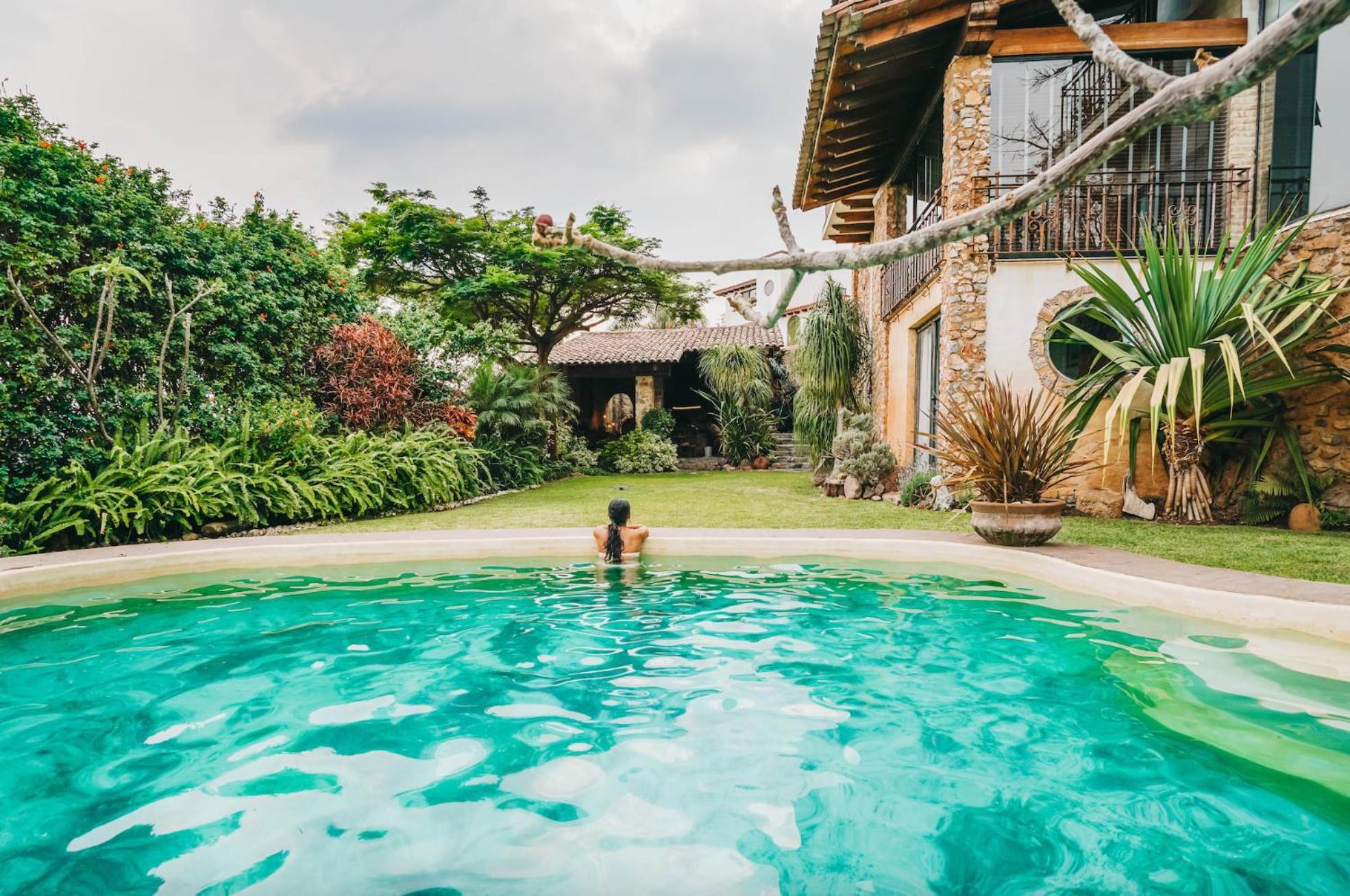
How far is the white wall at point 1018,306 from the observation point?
28.7ft

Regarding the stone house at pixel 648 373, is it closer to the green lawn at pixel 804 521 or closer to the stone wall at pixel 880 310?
the stone wall at pixel 880 310

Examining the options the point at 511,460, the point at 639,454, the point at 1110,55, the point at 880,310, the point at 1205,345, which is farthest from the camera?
the point at 639,454

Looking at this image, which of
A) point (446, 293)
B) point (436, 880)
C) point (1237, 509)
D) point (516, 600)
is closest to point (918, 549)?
point (516, 600)

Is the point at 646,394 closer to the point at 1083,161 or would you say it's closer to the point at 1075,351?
the point at 1075,351

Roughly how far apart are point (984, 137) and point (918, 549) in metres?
5.93

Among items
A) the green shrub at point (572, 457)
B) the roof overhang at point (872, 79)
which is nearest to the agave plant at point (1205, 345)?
the roof overhang at point (872, 79)

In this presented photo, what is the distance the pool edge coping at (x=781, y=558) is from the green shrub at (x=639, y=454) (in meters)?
9.83

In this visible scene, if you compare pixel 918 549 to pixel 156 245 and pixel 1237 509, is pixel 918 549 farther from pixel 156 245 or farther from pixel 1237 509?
pixel 156 245

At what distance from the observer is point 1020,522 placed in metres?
5.89

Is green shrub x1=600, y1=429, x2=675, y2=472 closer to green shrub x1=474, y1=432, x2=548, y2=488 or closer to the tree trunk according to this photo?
green shrub x1=474, y1=432, x2=548, y2=488

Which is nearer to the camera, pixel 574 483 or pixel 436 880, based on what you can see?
pixel 436 880

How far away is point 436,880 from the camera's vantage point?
88.1 inches

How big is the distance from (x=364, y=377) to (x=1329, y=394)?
11.7 meters

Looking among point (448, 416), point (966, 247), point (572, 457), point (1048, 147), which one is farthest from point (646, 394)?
point (1048, 147)
